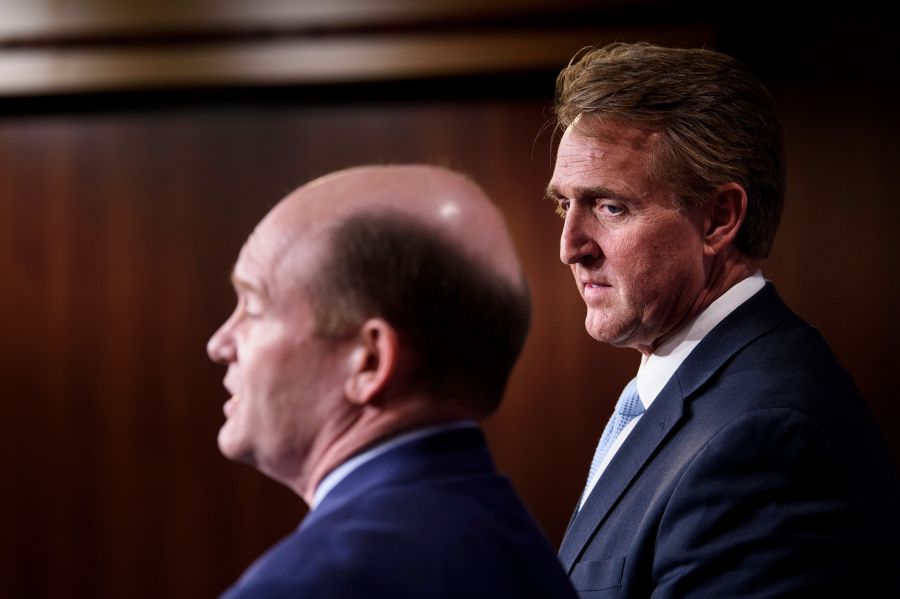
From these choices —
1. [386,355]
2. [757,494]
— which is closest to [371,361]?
[386,355]

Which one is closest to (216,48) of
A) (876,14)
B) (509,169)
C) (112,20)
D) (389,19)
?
(112,20)

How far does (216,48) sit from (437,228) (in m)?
2.95

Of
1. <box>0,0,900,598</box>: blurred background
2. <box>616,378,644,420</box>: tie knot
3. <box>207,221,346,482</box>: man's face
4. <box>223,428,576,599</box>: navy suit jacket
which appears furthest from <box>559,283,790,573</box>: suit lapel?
<box>0,0,900,598</box>: blurred background

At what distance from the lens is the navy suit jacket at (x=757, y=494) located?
4.04 feet

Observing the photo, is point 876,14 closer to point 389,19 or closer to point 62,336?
point 389,19

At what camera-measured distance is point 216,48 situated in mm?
3564

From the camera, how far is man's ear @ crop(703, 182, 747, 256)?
156cm

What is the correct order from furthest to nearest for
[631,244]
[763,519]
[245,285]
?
[631,244], [763,519], [245,285]

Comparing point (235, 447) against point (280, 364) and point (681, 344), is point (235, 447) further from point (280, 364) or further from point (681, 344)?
point (681, 344)

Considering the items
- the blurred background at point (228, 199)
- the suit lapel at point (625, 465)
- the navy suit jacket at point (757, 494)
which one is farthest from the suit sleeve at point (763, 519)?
the blurred background at point (228, 199)

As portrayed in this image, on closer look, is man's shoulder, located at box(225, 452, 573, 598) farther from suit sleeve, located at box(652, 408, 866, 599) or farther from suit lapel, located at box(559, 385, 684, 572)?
suit lapel, located at box(559, 385, 684, 572)

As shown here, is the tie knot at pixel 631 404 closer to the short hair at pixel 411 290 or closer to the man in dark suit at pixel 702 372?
the man in dark suit at pixel 702 372

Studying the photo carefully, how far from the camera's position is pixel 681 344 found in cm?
155

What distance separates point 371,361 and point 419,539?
0.52 feet
